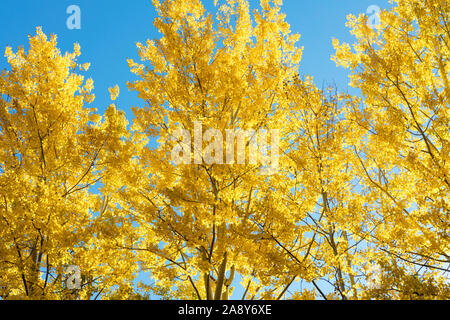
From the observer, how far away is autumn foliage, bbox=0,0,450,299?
4.84 metres

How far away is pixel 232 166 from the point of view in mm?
4988

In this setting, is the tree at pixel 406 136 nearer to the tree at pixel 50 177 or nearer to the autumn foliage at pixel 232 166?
the autumn foliage at pixel 232 166

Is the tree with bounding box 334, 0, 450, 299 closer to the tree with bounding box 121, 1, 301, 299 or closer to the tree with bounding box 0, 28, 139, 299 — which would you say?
the tree with bounding box 121, 1, 301, 299

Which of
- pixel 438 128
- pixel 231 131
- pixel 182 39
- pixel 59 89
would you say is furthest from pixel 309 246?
pixel 59 89

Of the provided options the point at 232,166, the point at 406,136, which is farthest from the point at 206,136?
the point at 406,136

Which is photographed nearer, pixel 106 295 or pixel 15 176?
pixel 15 176

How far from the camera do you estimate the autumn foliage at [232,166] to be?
4836mm

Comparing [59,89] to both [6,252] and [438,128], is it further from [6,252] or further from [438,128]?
[438,128]

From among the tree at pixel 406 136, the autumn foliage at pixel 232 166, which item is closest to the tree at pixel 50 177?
the autumn foliage at pixel 232 166

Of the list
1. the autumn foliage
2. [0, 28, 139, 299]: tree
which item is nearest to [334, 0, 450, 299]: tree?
the autumn foliage

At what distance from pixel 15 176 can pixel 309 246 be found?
5.25 metres

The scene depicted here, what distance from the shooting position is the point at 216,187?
18.1ft
